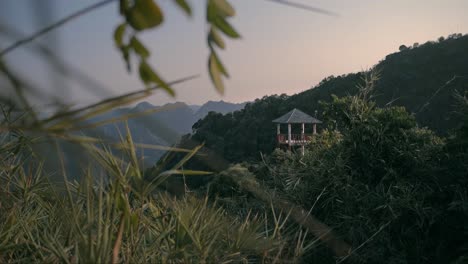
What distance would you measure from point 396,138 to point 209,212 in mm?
2867

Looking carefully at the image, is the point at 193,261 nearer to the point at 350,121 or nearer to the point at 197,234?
the point at 197,234

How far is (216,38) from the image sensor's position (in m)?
0.53

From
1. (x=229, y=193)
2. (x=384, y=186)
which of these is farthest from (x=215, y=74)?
(x=229, y=193)

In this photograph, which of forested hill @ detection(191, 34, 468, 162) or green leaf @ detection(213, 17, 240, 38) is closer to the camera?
green leaf @ detection(213, 17, 240, 38)

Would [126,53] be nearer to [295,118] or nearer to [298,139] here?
[298,139]

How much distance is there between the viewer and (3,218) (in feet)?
4.05

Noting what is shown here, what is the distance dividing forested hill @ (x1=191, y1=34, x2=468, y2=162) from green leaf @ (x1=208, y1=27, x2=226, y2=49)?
11.3 metres

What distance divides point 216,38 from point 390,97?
21452 mm

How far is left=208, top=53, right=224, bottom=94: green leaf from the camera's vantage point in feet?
1.54

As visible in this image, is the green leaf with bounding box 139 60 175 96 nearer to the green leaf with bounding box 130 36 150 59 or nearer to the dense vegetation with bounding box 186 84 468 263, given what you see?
the green leaf with bounding box 130 36 150 59

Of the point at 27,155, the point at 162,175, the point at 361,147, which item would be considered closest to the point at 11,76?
the point at 162,175

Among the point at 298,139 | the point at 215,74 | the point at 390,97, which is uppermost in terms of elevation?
the point at 215,74

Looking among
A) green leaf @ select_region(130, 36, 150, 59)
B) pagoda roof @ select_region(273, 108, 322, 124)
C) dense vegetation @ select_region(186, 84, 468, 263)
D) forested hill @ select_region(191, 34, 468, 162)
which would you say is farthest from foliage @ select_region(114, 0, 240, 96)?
pagoda roof @ select_region(273, 108, 322, 124)

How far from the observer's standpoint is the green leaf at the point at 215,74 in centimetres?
47
